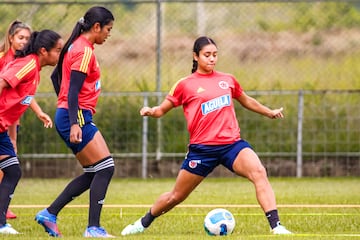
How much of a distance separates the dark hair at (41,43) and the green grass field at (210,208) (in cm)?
154

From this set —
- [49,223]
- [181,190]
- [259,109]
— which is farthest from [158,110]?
[49,223]

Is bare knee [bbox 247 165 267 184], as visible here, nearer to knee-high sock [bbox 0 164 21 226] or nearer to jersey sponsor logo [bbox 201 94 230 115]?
jersey sponsor logo [bbox 201 94 230 115]

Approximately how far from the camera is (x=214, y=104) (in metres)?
8.53

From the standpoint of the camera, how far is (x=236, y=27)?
56.1 ft

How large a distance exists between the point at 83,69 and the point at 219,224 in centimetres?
168

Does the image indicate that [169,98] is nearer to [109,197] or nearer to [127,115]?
[109,197]

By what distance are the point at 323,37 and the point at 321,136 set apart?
2122mm

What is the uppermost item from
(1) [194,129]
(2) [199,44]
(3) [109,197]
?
(2) [199,44]

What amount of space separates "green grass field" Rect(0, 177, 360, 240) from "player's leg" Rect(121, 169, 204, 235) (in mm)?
109

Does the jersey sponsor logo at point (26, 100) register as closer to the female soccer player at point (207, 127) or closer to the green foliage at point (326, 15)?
the female soccer player at point (207, 127)

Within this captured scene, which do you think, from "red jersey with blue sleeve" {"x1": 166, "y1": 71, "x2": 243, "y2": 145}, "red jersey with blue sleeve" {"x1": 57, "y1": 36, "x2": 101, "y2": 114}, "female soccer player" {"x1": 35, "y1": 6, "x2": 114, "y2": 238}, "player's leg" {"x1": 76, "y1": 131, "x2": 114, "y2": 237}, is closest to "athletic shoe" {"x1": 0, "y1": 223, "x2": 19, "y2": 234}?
"female soccer player" {"x1": 35, "y1": 6, "x2": 114, "y2": 238}

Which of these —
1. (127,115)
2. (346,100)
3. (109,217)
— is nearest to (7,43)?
(109,217)

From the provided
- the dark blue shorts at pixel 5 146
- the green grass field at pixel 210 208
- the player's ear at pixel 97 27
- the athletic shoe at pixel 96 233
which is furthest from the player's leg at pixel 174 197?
the player's ear at pixel 97 27

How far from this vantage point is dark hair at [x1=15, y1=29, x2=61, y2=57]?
8719 mm
